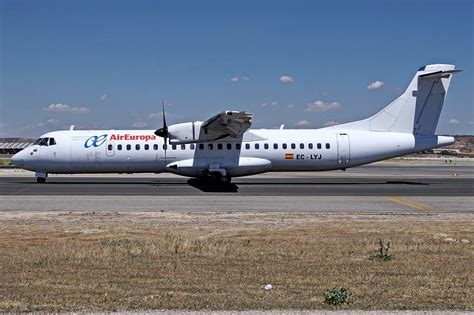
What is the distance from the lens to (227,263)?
9750mm

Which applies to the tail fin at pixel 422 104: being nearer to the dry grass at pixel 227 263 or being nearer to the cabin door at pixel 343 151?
the cabin door at pixel 343 151

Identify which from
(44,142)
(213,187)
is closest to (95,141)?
(44,142)

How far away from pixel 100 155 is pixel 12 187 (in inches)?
198

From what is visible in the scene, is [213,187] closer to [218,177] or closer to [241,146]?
[218,177]

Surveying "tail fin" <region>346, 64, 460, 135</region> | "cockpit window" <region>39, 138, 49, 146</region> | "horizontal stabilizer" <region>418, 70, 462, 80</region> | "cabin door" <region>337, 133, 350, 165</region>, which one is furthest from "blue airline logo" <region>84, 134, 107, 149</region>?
"horizontal stabilizer" <region>418, 70, 462, 80</region>

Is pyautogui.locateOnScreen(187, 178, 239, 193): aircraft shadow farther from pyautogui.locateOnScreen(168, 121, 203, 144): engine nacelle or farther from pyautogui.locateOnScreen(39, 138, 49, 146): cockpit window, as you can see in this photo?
pyautogui.locateOnScreen(39, 138, 49, 146): cockpit window

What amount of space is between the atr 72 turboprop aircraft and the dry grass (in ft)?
45.0

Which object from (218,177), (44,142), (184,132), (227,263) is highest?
(184,132)

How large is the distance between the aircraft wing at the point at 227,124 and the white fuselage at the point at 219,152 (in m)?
0.58

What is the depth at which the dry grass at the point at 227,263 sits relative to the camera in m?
6.76

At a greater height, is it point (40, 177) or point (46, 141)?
point (46, 141)

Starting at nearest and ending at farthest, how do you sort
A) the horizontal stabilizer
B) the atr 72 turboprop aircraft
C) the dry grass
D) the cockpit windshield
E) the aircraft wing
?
the dry grass → the aircraft wing → the atr 72 turboprop aircraft → the horizontal stabilizer → the cockpit windshield

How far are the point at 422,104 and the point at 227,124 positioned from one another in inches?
467

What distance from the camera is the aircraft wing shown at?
28328 millimetres
